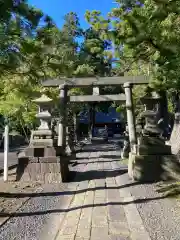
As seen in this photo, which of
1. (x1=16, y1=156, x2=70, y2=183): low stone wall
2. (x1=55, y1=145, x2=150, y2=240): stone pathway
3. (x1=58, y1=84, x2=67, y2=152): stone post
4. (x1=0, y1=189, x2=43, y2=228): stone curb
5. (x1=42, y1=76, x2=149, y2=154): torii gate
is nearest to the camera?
(x1=55, y1=145, x2=150, y2=240): stone pathway

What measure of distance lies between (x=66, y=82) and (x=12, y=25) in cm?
753

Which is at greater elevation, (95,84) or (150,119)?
(95,84)

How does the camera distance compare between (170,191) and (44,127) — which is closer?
(170,191)

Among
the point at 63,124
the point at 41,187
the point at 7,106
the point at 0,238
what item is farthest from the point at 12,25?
the point at 7,106

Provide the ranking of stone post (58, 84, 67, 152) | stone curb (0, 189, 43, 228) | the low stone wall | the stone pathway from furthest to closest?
stone post (58, 84, 67, 152), the low stone wall, stone curb (0, 189, 43, 228), the stone pathway

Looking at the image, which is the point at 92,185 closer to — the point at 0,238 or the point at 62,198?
the point at 62,198

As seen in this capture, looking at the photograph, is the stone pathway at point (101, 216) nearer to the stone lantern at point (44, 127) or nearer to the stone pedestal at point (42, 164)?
the stone pedestal at point (42, 164)

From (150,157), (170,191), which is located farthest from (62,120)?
(170,191)

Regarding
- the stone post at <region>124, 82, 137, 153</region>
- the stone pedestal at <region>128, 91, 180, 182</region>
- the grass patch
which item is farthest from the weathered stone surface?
the stone post at <region>124, 82, 137, 153</region>

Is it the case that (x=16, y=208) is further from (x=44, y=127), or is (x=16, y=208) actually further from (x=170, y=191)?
(x=44, y=127)

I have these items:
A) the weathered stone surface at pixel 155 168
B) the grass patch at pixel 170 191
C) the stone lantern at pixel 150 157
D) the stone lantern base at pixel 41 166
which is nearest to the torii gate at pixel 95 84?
the stone lantern at pixel 150 157

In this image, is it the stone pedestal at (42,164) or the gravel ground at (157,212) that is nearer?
the gravel ground at (157,212)

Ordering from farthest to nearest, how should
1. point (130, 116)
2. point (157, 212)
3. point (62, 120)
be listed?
point (130, 116), point (62, 120), point (157, 212)

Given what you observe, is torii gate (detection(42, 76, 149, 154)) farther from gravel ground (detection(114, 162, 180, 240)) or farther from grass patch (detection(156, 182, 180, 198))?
gravel ground (detection(114, 162, 180, 240))
